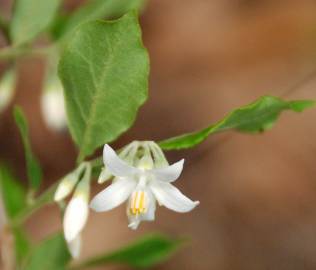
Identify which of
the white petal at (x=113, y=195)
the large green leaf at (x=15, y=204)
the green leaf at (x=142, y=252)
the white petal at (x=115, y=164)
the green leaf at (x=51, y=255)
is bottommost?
the green leaf at (x=142, y=252)

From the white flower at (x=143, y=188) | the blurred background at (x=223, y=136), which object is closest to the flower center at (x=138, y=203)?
the white flower at (x=143, y=188)

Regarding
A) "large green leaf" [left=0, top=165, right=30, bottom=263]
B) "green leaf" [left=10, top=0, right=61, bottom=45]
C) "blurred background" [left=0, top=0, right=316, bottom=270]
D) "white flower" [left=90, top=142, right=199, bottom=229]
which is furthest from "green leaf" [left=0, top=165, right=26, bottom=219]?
"blurred background" [left=0, top=0, right=316, bottom=270]

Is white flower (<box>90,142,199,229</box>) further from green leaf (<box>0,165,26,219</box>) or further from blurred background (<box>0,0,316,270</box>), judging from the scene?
blurred background (<box>0,0,316,270</box>)

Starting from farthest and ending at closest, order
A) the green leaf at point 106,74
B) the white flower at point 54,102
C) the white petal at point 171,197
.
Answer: the white flower at point 54,102 → the white petal at point 171,197 → the green leaf at point 106,74

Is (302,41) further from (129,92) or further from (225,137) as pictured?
(129,92)

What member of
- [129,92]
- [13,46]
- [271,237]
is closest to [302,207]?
[271,237]

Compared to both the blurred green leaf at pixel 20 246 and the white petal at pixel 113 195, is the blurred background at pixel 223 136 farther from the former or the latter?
the white petal at pixel 113 195

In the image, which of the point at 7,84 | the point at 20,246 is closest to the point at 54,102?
the point at 7,84
